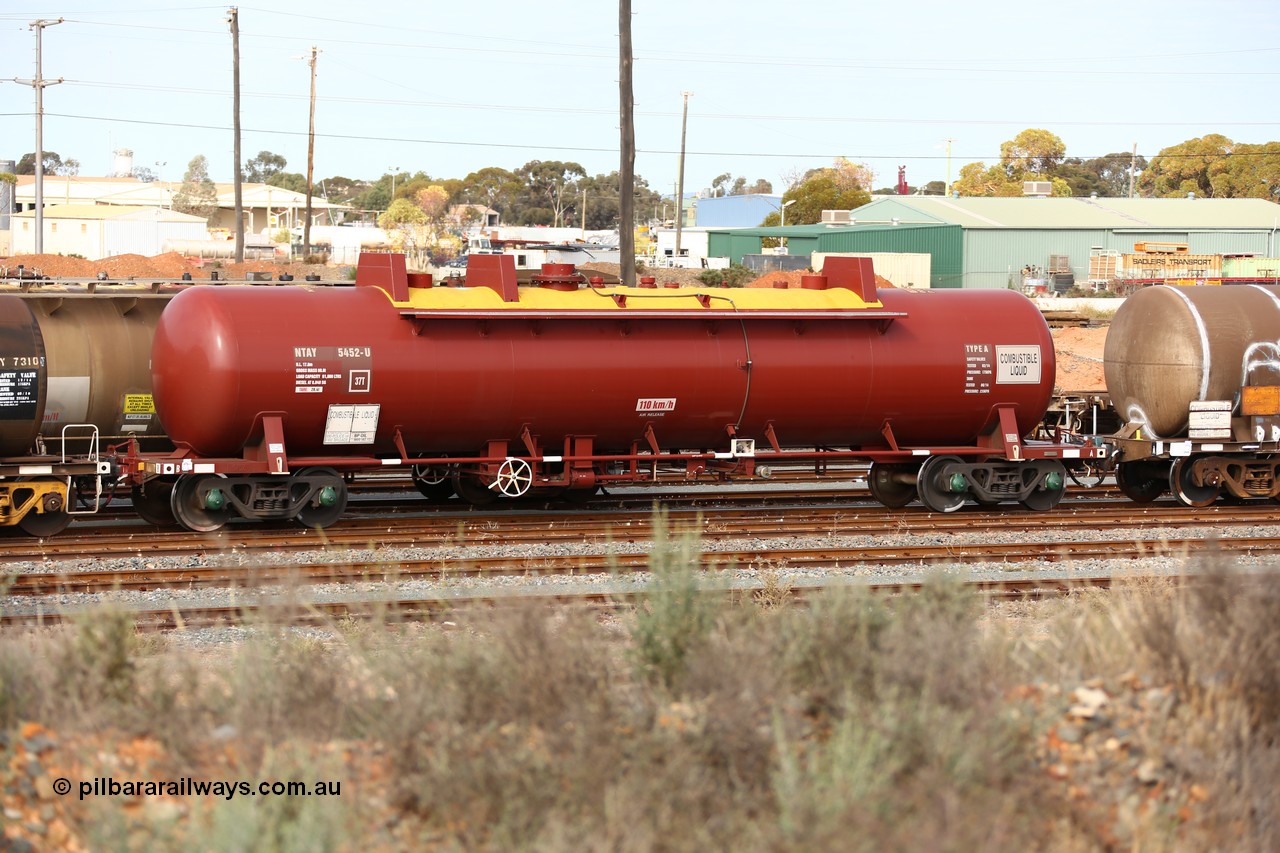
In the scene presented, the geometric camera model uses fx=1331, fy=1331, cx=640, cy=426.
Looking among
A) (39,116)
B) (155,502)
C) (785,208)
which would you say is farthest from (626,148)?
(785,208)

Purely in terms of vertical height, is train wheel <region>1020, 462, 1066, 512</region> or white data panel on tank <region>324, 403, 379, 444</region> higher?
white data panel on tank <region>324, 403, 379, 444</region>

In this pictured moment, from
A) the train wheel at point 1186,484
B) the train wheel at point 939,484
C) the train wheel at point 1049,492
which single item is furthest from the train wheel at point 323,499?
the train wheel at point 1186,484

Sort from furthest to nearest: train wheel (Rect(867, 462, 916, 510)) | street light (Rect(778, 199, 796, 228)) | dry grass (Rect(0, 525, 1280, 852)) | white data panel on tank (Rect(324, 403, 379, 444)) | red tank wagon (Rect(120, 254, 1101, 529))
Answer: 1. street light (Rect(778, 199, 796, 228))
2. train wheel (Rect(867, 462, 916, 510))
3. white data panel on tank (Rect(324, 403, 379, 444))
4. red tank wagon (Rect(120, 254, 1101, 529))
5. dry grass (Rect(0, 525, 1280, 852))

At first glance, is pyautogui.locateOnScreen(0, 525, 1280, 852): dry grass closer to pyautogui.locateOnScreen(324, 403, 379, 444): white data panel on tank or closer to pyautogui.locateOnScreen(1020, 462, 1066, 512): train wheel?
pyautogui.locateOnScreen(324, 403, 379, 444): white data panel on tank

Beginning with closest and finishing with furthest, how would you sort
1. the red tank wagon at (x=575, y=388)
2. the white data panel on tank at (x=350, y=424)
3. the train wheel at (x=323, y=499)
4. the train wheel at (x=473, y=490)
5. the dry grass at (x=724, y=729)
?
the dry grass at (x=724, y=729)
the red tank wagon at (x=575, y=388)
the white data panel on tank at (x=350, y=424)
the train wheel at (x=323, y=499)
the train wheel at (x=473, y=490)

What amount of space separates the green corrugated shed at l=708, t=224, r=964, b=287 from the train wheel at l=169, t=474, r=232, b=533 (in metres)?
52.0

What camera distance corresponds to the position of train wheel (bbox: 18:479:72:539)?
52.0ft

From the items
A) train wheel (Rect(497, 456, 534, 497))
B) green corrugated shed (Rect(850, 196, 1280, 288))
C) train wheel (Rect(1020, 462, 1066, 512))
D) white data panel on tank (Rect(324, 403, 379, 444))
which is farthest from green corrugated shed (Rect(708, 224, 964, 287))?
white data panel on tank (Rect(324, 403, 379, 444))

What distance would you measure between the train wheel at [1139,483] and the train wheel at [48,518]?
14.6 m

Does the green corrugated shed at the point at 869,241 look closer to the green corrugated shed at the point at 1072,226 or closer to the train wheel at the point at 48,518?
the green corrugated shed at the point at 1072,226

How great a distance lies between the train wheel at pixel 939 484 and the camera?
18.6 m

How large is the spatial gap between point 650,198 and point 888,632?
578ft

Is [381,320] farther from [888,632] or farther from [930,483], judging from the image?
[888,632]

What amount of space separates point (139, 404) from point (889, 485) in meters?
10.4
